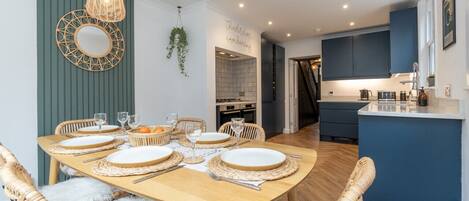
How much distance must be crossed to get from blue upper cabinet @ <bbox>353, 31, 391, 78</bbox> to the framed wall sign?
2657 mm

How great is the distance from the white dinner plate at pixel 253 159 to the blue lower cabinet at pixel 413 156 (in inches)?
52.1

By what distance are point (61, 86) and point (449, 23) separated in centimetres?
330

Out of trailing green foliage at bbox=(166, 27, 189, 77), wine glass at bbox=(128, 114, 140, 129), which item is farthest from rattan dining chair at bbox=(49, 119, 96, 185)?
trailing green foliage at bbox=(166, 27, 189, 77)

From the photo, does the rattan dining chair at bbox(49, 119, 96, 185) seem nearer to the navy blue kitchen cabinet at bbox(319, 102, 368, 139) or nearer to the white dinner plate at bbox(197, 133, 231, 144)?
the white dinner plate at bbox(197, 133, 231, 144)

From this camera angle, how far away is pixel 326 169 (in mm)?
2959

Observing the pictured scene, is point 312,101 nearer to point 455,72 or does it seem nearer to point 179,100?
point 179,100

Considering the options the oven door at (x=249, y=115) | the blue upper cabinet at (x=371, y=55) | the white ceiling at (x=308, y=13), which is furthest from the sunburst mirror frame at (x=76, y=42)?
the blue upper cabinet at (x=371, y=55)

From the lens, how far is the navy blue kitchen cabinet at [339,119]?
422 centimetres

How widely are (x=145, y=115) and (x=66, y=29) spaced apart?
4.11ft

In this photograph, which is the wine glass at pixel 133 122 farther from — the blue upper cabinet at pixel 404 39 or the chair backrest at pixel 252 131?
the blue upper cabinet at pixel 404 39

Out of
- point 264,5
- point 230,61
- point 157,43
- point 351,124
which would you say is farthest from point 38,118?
point 351,124

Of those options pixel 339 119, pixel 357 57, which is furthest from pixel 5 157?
pixel 357 57

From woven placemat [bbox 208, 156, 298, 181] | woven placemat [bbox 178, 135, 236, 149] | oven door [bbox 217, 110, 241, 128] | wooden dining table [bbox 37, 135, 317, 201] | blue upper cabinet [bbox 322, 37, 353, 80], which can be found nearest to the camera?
wooden dining table [bbox 37, 135, 317, 201]

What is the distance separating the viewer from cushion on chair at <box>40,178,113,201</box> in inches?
45.1
